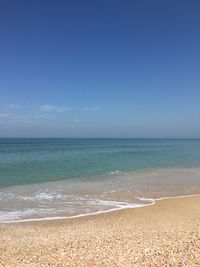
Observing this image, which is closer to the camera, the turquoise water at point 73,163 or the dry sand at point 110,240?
the dry sand at point 110,240

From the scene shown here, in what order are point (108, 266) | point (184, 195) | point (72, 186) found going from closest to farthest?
1. point (108, 266)
2. point (184, 195)
3. point (72, 186)

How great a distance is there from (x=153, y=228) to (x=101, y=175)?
1290 cm

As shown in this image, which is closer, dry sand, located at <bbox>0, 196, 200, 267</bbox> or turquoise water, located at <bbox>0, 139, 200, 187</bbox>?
dry sand, located at <bbox>0, 196, 200, 267</bbox>

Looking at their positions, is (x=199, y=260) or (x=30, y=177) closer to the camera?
(x=199, y=260)

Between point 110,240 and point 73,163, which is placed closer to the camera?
point 110,240

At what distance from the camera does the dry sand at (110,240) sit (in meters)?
6.54

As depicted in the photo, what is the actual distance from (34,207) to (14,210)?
2.79ft

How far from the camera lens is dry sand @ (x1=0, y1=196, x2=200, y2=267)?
6539 mm

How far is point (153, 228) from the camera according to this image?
956cm

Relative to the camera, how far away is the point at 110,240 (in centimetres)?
805

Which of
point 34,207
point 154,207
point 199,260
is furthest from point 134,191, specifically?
point 199,260

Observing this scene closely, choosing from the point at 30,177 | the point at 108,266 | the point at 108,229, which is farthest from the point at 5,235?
the point at 30,177

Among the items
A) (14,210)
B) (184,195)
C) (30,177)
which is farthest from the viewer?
(30,177)

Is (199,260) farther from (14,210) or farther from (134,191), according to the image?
(134,191)
